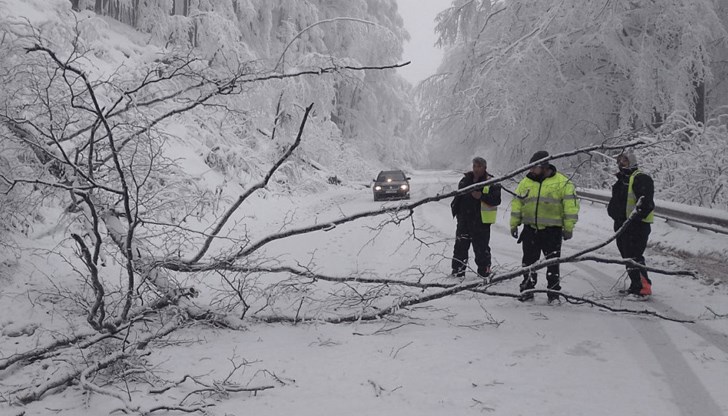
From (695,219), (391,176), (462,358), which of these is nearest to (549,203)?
(462,358)

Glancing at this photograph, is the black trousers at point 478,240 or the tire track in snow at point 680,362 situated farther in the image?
the black trousers at point 478,240

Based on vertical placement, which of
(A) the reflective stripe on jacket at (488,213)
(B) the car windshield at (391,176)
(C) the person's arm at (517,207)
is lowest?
(B) the car windshield at (391,176)

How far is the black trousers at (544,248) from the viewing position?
233 inches

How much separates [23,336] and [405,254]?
5850 mm

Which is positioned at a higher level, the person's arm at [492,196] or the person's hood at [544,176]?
the person's hood at [544,176]

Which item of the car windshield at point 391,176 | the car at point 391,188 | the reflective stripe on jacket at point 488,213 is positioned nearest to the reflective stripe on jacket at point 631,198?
the reflective stripe on jacket at point 488,213

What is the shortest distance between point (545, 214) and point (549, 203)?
0.45ft

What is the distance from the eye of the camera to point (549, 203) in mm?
5977

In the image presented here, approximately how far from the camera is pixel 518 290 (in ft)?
21.6

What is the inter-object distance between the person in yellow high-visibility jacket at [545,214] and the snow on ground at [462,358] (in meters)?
0.43

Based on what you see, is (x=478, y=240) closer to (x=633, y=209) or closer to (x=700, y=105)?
(x=633, y=209)

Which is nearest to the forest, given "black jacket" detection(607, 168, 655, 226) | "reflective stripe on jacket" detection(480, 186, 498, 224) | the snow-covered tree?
the snow-covered tree

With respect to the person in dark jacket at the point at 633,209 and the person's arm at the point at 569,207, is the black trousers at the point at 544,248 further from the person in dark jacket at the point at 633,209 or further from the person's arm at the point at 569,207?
the person in dark jacket at the point at 633,209

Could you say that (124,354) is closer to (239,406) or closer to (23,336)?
(239,406)
